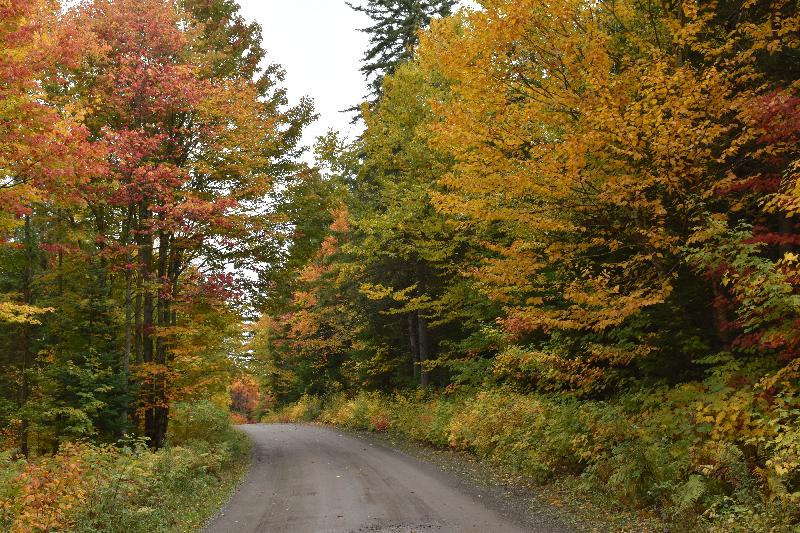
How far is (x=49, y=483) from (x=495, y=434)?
975cm

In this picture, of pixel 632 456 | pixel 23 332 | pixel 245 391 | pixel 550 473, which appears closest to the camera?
pixel 632 456

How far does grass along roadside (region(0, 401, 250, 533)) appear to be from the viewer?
24.7 ft

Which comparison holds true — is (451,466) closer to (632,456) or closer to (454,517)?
(454,517)

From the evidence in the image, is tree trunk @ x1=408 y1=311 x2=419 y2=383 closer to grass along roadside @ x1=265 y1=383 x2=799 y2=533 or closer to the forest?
the forest

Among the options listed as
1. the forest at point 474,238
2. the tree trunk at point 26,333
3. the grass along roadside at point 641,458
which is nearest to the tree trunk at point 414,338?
the forest at point 474,238

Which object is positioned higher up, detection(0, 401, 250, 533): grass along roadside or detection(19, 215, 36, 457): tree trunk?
detection(19, 215, 36, 457): tree trunk

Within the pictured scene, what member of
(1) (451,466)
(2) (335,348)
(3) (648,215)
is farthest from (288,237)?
(2) (335,348)

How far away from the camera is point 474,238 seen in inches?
625

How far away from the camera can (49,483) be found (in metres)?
8.06

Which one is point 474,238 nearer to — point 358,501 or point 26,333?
point 358,501

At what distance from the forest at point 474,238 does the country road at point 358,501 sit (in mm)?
1166

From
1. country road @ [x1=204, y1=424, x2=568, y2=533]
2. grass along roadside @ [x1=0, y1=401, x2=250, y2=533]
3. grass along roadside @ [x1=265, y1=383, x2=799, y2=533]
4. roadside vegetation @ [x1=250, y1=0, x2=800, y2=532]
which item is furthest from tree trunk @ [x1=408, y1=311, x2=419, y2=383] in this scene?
grass along roadside @ [x1=0, y1=401, x2=250, y2=533]

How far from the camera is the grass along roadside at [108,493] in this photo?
24.7 feet

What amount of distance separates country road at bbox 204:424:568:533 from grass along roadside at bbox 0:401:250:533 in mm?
705
